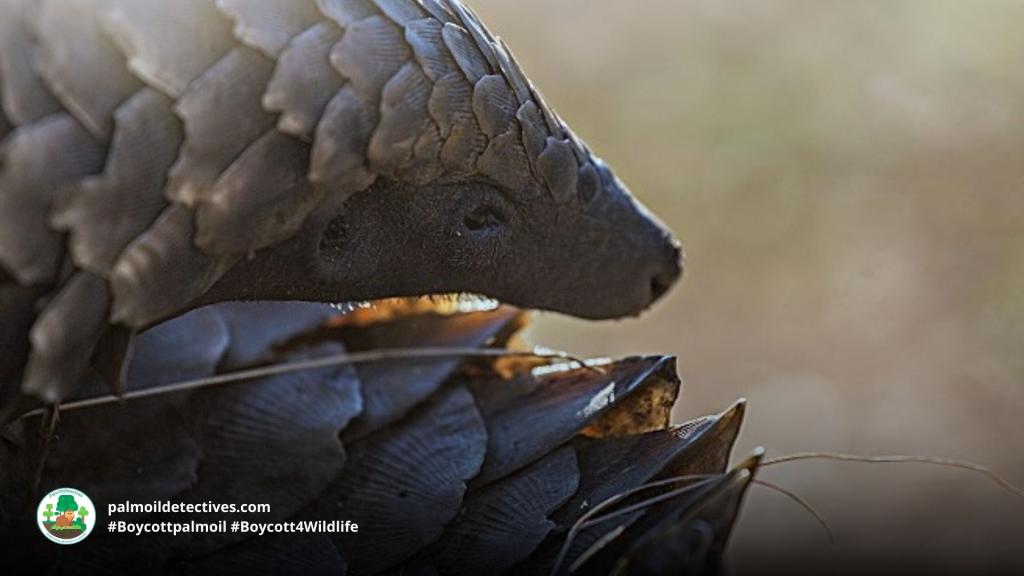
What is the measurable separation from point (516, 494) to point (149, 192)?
466 mm

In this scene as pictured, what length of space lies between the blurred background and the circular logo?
113 cm

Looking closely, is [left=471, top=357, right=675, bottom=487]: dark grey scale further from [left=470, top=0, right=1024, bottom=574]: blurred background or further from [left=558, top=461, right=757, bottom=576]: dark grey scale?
[left=470, top=0, right=1024, bottom=574]: blurred background

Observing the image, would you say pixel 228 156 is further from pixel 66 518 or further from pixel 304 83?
pixel 66 518

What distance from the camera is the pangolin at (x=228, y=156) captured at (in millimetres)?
1005

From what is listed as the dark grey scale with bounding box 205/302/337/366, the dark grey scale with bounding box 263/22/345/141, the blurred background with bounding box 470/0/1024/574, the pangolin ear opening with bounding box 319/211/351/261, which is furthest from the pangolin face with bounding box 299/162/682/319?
the blurred background with bounding box 470/0/1024/574

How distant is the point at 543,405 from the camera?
142cm

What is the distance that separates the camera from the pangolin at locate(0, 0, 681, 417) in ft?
3.30

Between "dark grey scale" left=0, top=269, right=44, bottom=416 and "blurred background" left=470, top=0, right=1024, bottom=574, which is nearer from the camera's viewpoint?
"dark grey scale" left=0, top=269, right=44, bottom=416

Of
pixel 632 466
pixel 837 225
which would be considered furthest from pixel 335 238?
pixel 837 225

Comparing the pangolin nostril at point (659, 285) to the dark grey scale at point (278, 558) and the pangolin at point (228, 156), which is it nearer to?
the pangolin at point (228, 156)

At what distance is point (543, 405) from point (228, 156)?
1.60 ft

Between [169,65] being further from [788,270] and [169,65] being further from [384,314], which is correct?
[788,270]

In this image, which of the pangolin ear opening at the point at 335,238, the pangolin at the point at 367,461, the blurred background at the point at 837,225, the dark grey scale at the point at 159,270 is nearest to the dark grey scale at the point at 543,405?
the pangolin at the point at 367,461

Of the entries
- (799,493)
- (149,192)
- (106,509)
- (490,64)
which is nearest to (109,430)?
(106,509)
